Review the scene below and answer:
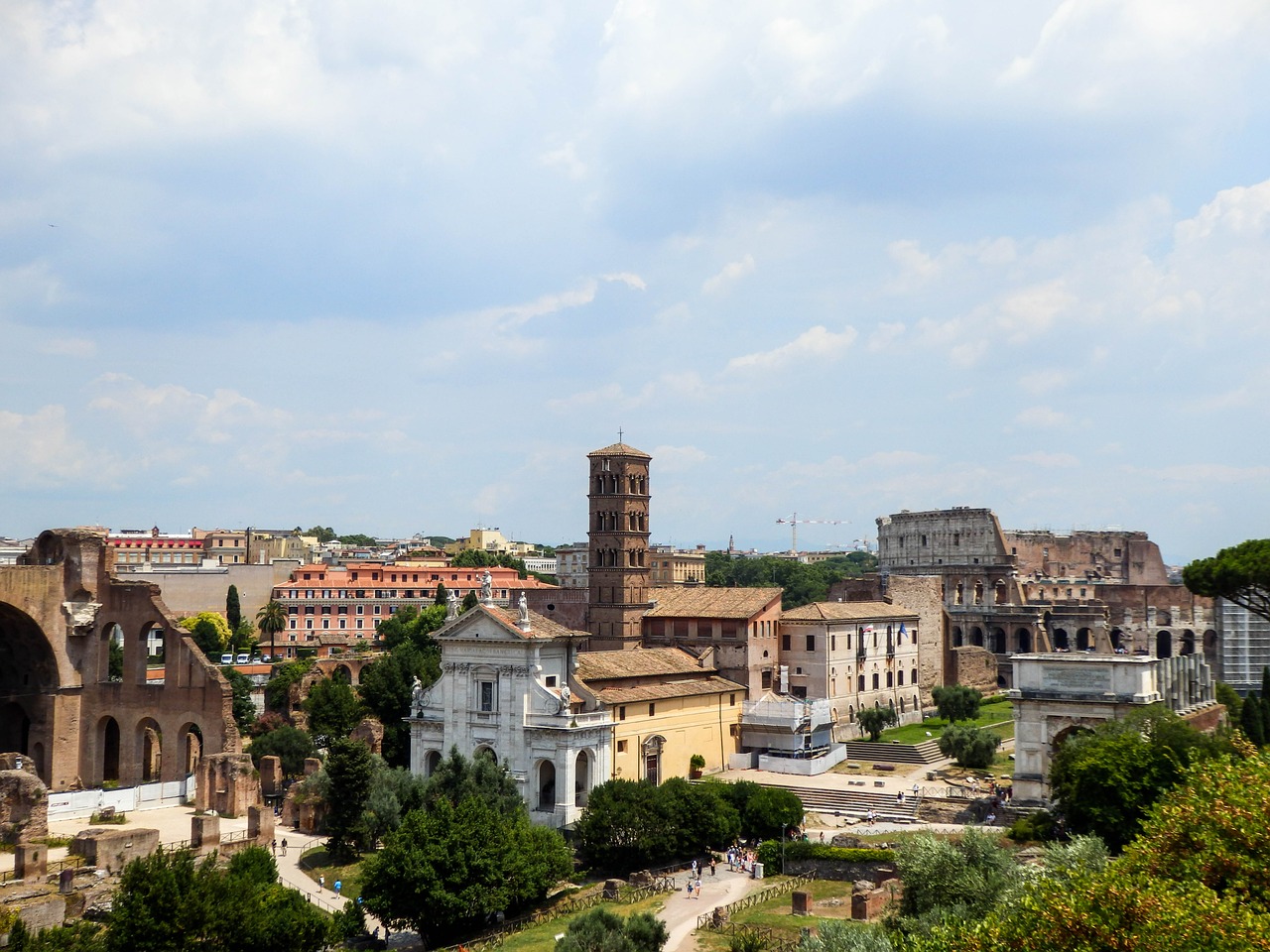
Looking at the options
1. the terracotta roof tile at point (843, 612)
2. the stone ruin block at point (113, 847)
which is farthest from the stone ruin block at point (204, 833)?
the terracotta roof tile at point (843, 612)

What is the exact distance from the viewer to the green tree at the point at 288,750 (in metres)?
67.4

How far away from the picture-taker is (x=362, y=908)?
142ft

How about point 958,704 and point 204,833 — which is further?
point 958,704

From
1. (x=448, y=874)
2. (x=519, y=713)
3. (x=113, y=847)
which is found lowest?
(x=113, y=847)

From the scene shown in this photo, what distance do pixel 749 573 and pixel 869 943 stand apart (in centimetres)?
16742

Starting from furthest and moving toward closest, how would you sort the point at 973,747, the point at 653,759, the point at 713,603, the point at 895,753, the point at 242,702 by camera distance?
1. the point at 242,702
2. the point at 713,603
3. the point at 895,753
4. the point at 973,747
5. the point at 653,759

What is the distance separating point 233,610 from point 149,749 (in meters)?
50.0

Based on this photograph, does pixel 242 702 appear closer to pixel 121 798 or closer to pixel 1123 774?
pixel 121 798

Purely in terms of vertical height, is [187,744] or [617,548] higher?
[617,548]

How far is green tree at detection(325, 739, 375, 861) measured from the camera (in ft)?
170

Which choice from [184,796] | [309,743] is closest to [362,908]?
[184,796]

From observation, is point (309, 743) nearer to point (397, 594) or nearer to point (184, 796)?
point (184, 796)

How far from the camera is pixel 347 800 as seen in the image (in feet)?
171

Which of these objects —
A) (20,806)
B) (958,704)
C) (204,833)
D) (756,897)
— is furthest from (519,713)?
(958,704)
